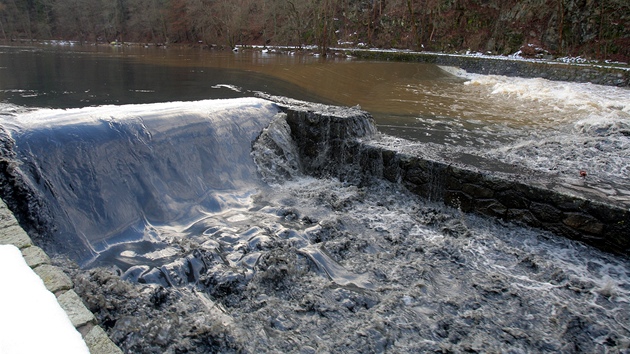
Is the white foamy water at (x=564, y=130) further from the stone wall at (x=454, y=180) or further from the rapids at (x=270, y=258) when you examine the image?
the rapids at (x=270, y=258)

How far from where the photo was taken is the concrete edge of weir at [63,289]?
178 cm

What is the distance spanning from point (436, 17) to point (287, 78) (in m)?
18.6

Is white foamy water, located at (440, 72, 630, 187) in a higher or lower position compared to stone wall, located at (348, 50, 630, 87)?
lower

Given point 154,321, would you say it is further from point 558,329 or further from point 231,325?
point 558,329

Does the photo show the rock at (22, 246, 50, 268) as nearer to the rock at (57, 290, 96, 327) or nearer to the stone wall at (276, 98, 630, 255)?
the rock at (57, 290, 96, 327)

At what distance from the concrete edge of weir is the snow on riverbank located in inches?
1.5

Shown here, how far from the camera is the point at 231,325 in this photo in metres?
2.96

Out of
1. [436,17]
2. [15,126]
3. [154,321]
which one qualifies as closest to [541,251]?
[154,321]

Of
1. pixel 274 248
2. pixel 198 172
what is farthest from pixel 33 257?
pixel 198 172

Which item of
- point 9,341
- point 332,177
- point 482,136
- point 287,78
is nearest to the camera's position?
point 9,341

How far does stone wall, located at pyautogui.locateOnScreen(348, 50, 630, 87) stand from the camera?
14258mm

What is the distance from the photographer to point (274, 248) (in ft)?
13.4

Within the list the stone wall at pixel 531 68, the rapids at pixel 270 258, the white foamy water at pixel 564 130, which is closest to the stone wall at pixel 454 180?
the rapids at pixel 270 258

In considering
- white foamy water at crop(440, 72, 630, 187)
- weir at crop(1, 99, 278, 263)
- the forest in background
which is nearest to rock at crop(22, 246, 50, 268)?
weir at crop(1, 99, 278, 263)
